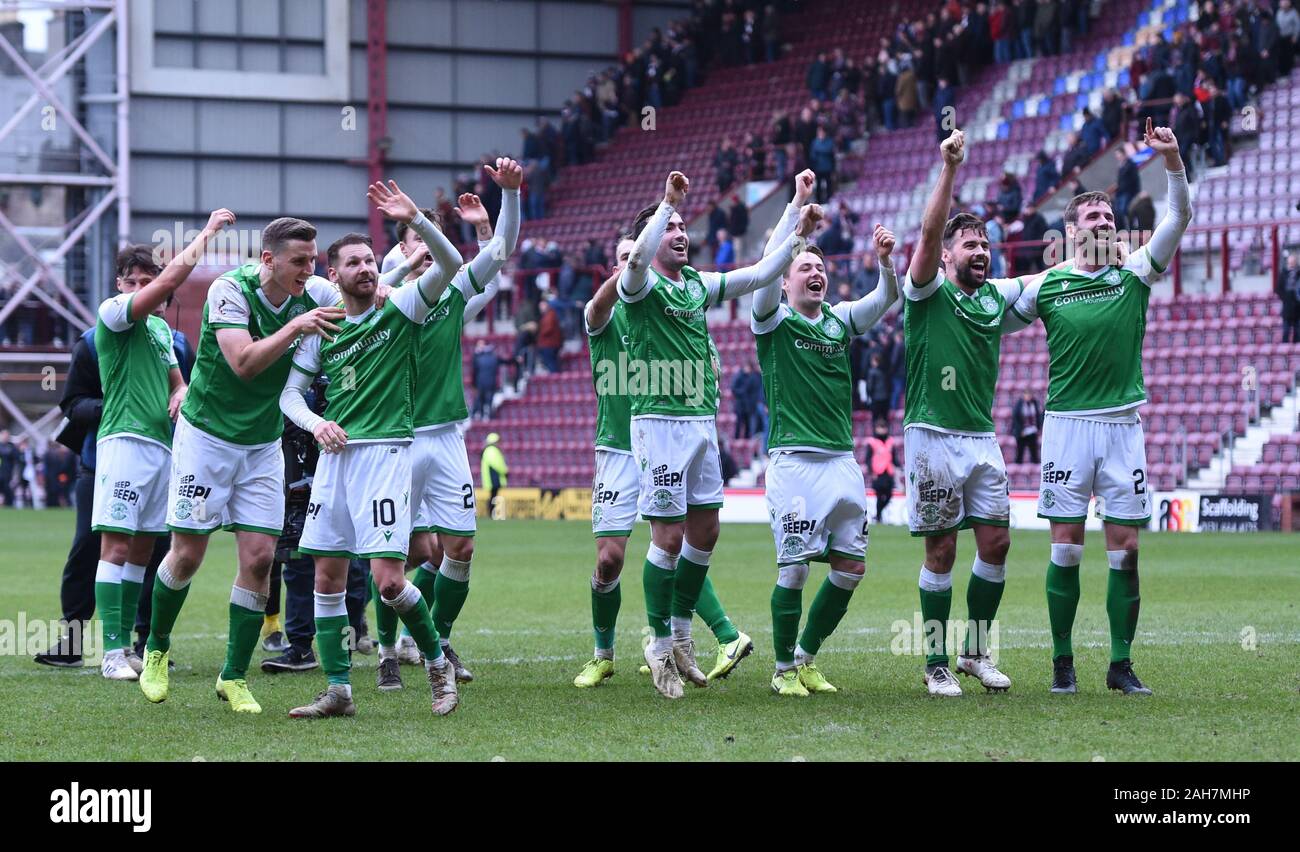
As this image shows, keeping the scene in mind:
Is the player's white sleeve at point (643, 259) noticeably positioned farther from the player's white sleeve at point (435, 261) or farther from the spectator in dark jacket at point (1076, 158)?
the spectator in dark jacket at point (1076, 158)

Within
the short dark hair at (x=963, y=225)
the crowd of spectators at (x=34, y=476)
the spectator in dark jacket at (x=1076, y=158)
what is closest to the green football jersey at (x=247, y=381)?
the short dark hair at (x=963, y=225)

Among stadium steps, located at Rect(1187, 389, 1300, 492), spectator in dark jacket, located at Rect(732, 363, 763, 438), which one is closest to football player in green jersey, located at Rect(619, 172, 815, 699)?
stadium steps, located at Rect(1187, 389, 1300, 492)

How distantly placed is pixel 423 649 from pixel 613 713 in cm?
91

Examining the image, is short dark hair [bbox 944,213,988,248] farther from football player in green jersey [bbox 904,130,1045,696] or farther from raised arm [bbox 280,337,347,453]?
raised arm [bbox 280,337,347,453]

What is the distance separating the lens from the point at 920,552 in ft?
Result: 63.4

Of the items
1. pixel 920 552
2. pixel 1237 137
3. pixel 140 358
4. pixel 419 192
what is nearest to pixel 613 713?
pixel 140 358

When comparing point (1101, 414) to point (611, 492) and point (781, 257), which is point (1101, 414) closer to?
point (781, 257)

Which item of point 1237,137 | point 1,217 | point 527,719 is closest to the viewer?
point 527,719

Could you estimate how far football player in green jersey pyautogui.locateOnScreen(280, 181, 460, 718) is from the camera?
771 centimetres

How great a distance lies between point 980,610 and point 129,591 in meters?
4.51

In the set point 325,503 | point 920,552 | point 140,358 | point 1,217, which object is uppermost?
point 1,217

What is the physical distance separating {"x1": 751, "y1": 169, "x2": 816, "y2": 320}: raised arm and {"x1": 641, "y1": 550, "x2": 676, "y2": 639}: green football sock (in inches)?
54.5

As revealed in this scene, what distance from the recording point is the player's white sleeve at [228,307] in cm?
812
